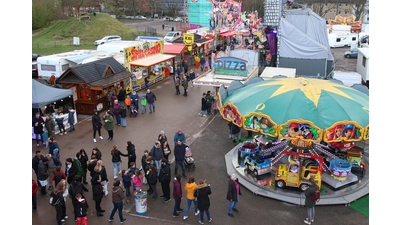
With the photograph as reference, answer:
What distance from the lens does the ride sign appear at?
19.1 metres

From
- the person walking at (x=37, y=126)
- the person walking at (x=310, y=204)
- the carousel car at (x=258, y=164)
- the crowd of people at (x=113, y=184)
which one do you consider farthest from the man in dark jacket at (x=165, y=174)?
the person walking at (x=37, y=126)

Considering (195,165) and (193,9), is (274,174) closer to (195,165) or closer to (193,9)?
(195,165)

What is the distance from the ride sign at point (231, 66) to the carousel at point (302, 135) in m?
6.69

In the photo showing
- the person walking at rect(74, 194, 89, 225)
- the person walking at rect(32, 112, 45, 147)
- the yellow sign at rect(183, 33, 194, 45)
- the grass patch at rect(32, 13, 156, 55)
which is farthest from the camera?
the grass patch at rect(32, 13, 156, 55)

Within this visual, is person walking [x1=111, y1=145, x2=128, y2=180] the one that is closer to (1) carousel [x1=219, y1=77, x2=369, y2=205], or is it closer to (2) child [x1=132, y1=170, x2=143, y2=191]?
(2) child [x1=132, y1=170, x2=143, y2=191]

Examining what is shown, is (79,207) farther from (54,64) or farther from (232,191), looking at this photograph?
(54,64)

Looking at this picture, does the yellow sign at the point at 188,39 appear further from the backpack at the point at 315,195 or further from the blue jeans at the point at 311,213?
the backpack at the point at 315,195

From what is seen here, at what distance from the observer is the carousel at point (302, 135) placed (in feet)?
32.8

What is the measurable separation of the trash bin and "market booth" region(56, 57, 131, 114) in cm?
929

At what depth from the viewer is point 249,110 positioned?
35.7ft

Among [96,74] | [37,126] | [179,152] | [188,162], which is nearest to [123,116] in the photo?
[96,74]

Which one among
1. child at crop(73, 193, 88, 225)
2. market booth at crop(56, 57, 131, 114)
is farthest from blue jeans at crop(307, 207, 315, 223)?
market booth at crop(56, 57, 131, 114)

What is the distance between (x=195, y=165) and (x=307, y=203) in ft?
15.4

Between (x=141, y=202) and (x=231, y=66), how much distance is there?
11.1 m
